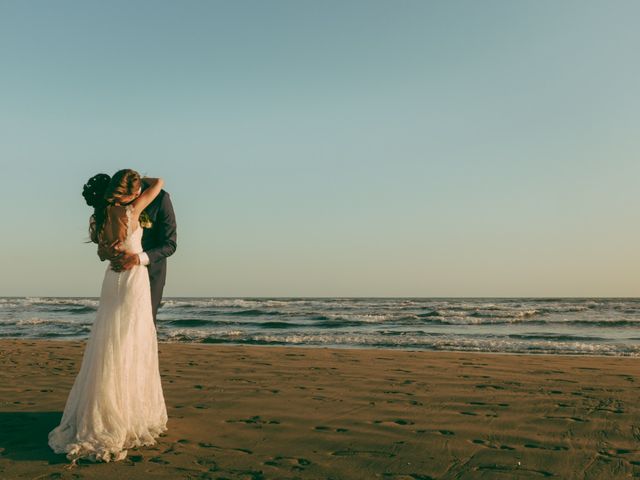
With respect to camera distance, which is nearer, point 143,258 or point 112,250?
point 112,250

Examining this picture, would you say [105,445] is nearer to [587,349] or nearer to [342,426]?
[342,426]

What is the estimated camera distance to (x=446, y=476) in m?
3.77

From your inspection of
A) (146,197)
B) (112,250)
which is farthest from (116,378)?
(146,197)

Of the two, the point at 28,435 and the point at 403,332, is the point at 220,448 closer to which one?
the point at 28,435

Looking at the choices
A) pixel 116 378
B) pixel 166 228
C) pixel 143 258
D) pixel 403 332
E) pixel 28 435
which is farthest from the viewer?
pixel 403 332

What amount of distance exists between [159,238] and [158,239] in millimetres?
16

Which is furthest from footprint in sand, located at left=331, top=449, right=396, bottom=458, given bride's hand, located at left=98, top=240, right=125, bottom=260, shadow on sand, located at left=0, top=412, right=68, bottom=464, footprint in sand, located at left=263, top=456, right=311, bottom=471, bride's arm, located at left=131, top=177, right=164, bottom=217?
bride's arm, located at left=131, top=177, right=164, bottom=217

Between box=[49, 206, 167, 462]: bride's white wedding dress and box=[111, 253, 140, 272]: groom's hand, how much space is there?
0.15 feet

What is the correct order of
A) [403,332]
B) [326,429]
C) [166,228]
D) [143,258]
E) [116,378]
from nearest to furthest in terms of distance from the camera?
[116,378] → [143,258] → [166,228] → [326,429] → [403,332]

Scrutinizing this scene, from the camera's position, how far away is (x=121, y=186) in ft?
13.4

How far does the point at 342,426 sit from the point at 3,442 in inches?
118

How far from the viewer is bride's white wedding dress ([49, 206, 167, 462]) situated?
4.05m

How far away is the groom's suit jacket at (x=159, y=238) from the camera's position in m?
4.47

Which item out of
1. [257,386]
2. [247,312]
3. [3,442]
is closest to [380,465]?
[3,442]
